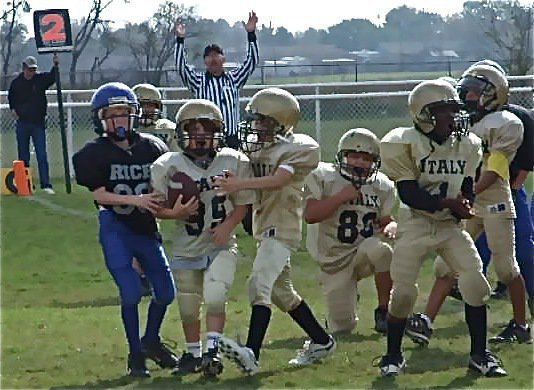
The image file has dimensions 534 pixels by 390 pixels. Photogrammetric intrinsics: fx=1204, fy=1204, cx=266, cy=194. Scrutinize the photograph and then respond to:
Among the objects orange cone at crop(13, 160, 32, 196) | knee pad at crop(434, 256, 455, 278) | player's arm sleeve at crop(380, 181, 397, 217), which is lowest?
orange cone at crop(13, 160, 32, 196)

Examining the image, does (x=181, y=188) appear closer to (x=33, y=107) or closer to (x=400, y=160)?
(x=400, y=160)

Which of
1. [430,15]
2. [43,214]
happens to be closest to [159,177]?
[43,214]

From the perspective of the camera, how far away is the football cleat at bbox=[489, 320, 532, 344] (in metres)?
6.77

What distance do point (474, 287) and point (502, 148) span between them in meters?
1.28

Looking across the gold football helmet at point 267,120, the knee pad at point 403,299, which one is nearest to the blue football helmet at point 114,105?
the gold football helmet at point 267,120

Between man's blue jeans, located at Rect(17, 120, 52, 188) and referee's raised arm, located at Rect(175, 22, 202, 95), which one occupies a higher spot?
referee's raised arm, located at Rect(175, 22, 202, 95)

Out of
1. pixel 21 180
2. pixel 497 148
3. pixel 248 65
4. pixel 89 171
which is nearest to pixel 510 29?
pixel 21 180

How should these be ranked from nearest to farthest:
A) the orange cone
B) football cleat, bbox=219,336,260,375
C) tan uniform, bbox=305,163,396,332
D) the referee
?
football cleat, bbox=219,336,260,375
tan uniform, bbox=305,163,396,332
the referee
the orange cone

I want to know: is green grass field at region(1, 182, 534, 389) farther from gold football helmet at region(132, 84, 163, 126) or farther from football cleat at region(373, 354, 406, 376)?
gold football helmet at region(132, 84, 163, 126)

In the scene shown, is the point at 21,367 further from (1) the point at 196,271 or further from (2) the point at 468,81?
(2) the point at 468,81

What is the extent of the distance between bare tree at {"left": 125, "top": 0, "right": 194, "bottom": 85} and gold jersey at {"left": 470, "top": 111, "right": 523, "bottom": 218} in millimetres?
23988

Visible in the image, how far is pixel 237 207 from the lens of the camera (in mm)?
6133

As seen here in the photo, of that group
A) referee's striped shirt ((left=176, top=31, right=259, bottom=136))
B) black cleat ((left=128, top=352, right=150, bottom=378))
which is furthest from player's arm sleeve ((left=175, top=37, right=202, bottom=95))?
black cleat ((left=128, top=352, right=150, bottom=378))

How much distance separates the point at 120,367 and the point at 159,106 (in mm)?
2823
